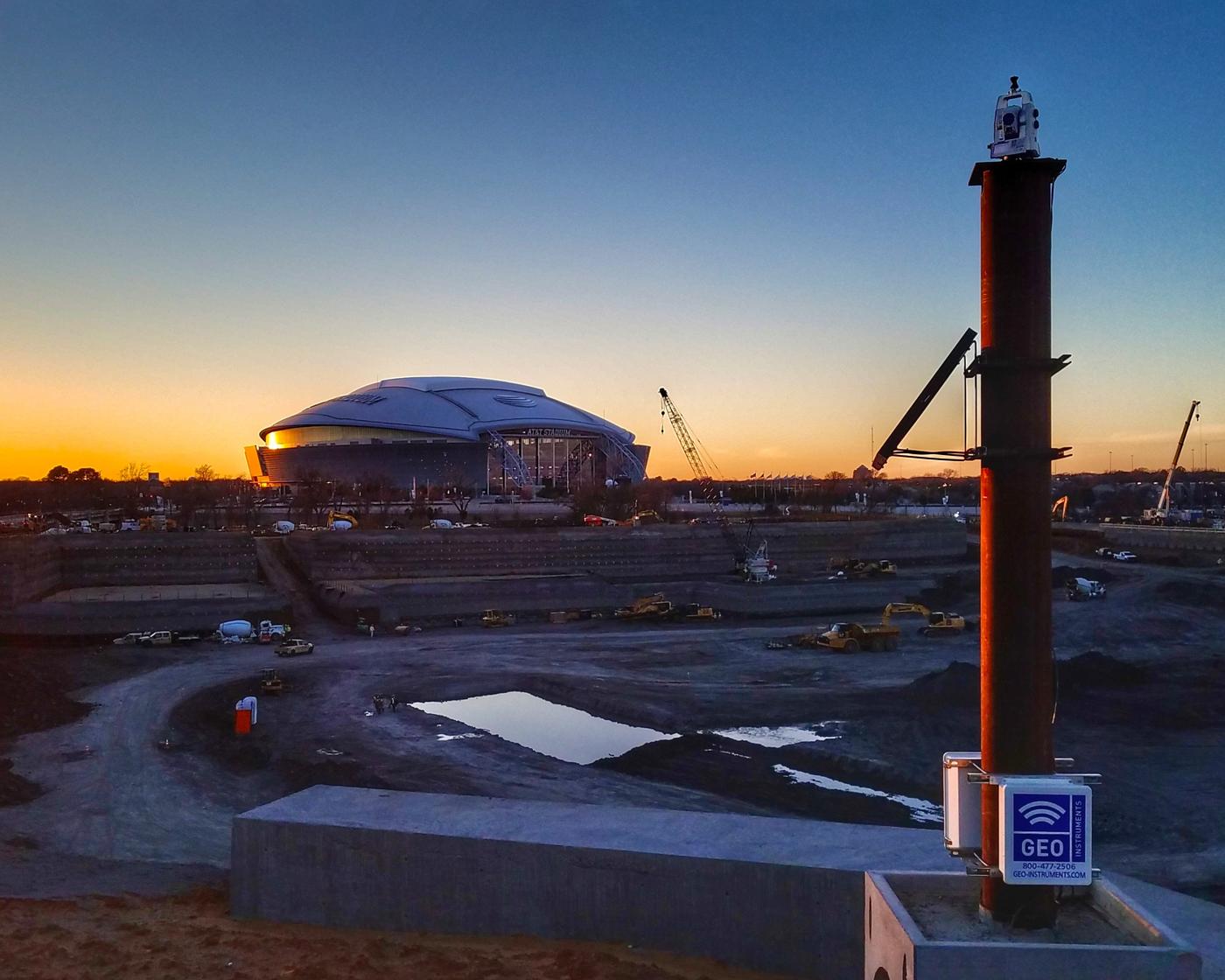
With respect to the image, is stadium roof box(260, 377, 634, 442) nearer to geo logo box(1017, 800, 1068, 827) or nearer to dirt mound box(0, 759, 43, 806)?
dirt mound box(0, 759, 43, 806)

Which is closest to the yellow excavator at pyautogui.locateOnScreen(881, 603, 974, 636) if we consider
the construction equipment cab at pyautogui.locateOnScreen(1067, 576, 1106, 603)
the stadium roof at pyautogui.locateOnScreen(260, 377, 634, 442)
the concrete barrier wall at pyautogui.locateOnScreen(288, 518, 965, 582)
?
the construction equipment cab at pyautogui.locateOnScreen(1067, 576, 1106, 603)

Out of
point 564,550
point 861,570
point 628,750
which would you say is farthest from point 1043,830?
point 564,550

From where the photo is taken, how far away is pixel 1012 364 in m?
5.25

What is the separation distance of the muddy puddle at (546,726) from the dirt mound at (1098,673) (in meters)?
9.49

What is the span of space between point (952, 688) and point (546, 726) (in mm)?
8480

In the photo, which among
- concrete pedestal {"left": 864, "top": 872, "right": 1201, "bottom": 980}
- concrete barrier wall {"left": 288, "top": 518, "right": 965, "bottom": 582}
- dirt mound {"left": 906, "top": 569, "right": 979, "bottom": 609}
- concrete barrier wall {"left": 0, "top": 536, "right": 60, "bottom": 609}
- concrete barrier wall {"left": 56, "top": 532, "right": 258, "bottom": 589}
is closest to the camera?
concrete pedestal {"left": 864, "top": 872, "right": 1201, "bottom": 980}

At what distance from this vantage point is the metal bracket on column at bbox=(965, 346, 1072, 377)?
5.21 m

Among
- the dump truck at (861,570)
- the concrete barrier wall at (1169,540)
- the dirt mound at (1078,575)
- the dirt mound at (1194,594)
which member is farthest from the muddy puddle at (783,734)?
the concrete barrier wall at (1169,540)

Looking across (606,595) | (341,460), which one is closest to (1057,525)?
(606,595)

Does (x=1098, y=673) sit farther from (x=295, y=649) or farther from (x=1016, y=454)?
(x=295, y=649)

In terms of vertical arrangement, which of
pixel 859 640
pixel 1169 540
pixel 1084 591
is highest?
pixel 1169 540

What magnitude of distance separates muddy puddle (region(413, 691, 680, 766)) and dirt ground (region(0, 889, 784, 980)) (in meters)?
9.33

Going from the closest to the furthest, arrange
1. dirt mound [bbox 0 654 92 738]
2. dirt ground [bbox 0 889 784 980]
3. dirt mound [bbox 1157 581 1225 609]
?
dirt ground [bbox 0 889 784 980] → dirt mound [bbox 0 654 92 738] → dirt mound [bbox 1157 581 1225 609]

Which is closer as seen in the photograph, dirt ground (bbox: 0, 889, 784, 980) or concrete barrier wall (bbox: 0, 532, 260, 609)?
dirt ground (bbox: 0, 889, 784, 980)
